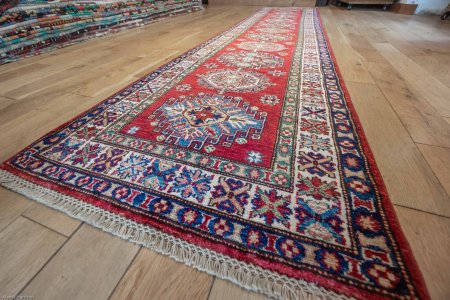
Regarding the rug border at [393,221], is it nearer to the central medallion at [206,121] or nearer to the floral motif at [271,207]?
the floral motif at [271,207]

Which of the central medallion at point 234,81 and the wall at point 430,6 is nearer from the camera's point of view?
the central medallion at point 234,81

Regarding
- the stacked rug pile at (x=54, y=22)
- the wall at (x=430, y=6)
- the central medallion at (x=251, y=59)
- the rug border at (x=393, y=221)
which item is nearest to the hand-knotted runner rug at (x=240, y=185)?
the rug border at (x=393, y=221)

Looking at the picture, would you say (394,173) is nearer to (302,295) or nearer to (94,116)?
(302,295)

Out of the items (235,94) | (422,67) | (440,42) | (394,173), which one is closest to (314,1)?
(440,42)

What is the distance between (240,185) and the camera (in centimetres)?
71

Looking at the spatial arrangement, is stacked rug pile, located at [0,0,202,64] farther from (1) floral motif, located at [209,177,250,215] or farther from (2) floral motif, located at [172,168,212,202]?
(1) floral motif, located at [209,177,250,215]

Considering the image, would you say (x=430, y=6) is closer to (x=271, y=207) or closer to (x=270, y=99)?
(x=270, y=99)

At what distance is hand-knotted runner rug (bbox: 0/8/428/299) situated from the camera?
51cm

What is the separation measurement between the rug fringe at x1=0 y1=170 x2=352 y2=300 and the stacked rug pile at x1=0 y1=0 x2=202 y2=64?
199 centimetres

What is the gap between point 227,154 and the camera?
2.76 ft

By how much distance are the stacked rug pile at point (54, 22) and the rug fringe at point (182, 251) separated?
1.99 meters

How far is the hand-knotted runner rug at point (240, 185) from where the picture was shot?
0.51 meters

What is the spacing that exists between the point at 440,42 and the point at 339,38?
1.16 meters

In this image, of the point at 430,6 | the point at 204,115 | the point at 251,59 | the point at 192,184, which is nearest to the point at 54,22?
the point at 251,59
